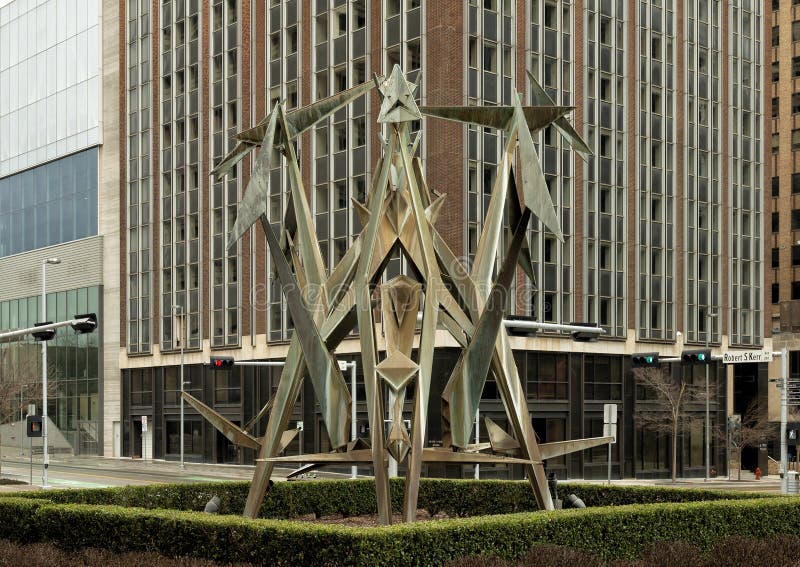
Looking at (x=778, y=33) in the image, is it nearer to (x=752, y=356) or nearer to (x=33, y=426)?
(x=752, y=356)

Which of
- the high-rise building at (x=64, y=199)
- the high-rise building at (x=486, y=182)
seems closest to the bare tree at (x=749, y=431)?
the high-rise building at (x=486, y=182)

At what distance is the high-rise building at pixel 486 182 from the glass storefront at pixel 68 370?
4328 mm

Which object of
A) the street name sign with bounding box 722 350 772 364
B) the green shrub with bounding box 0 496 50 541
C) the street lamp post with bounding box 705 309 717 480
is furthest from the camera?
the street lamp post with bounding box 705 309 717 480

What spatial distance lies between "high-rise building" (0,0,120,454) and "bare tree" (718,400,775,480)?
4015 centimetres

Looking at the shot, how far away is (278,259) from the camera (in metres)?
21.7

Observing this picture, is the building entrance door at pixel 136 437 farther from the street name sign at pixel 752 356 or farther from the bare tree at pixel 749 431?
the street name sign at pixel 752 356

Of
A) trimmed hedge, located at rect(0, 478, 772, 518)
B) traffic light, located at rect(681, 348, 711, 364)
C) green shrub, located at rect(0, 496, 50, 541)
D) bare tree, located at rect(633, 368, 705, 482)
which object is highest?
traffic light, located at rect(681, 348, 711, 364)

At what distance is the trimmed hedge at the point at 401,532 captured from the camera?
16625 millimetres

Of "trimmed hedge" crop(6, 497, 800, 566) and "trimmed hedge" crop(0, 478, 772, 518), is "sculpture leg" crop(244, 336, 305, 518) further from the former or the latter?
"trimmed hedge" crop(0, 478, 772, 518)

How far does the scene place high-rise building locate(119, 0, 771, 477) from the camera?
189 feet

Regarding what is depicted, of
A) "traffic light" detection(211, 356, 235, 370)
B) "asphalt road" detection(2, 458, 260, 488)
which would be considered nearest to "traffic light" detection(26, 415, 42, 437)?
"asphalt road" detection(2, 458, 260, 488)

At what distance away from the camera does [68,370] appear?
281 ft

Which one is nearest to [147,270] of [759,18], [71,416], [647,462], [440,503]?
[71,416]

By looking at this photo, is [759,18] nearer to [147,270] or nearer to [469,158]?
[469,158]
